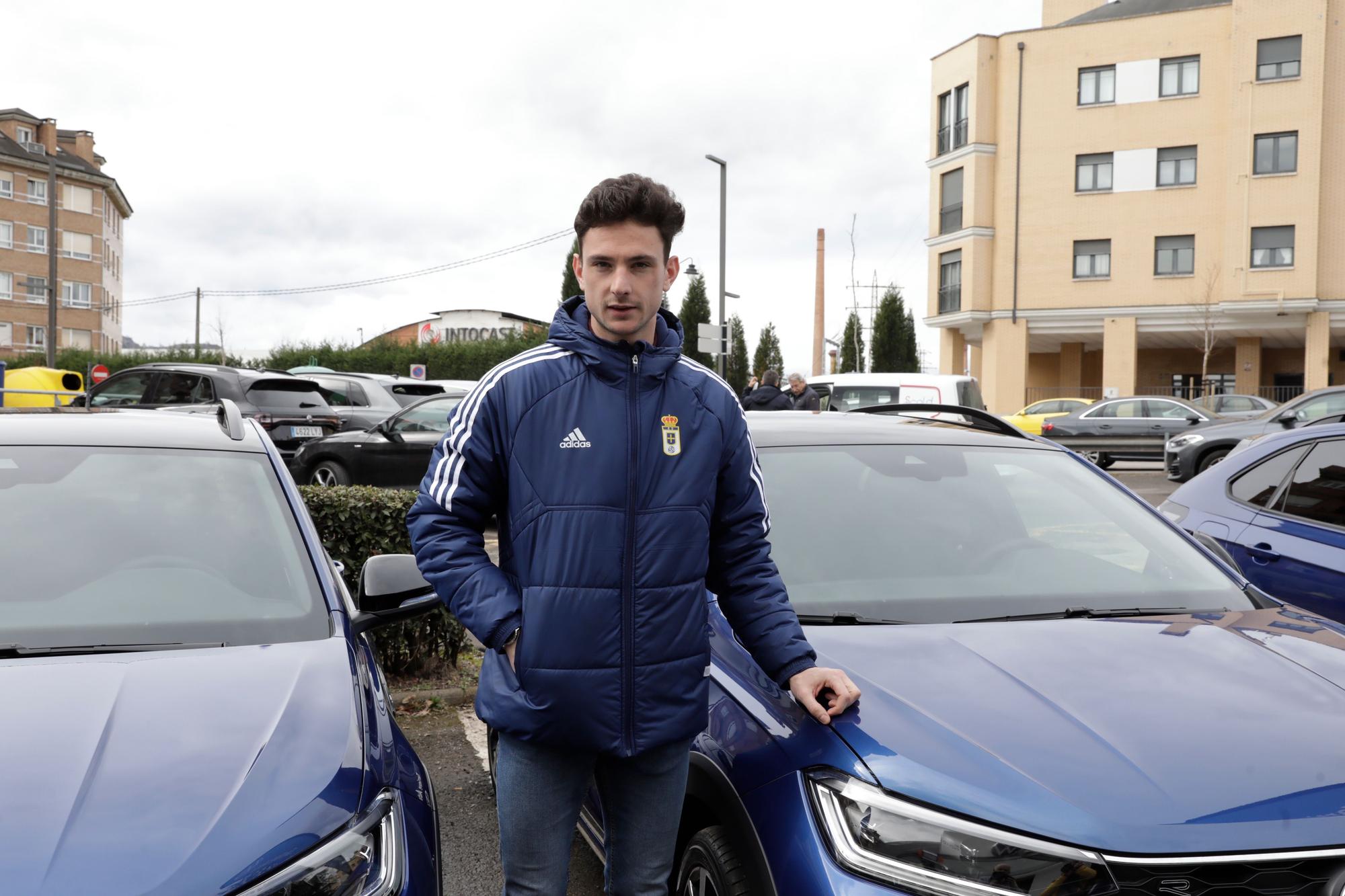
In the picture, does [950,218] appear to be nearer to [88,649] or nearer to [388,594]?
[388,594]

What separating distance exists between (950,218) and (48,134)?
184 ft

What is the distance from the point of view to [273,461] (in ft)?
11.1

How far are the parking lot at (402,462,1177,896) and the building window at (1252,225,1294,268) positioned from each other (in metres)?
37.2

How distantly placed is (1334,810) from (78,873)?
81.9 inches

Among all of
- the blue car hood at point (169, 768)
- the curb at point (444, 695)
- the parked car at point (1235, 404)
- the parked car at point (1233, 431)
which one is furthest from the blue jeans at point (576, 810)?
the parked car at point (1235, 404)

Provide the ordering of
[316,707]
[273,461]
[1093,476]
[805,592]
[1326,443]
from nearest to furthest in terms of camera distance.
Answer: [316,707] → [805,592] → [273,461] → [1093,476] → [1326,443]

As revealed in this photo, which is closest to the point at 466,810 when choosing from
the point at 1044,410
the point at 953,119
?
the point at 1044,410

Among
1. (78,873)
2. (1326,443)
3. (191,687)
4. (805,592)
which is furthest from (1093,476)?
(78,873)

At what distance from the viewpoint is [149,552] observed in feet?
9.67

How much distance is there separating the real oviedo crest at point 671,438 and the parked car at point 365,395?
1445 centimetres

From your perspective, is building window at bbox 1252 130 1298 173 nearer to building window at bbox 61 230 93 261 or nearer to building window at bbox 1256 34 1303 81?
building window at bbox 1256 34 1303 81

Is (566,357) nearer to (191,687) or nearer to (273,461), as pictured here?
(191,687)

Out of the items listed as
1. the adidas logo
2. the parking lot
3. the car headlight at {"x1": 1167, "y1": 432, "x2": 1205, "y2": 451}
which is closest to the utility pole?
the car headlight at {"x1": 1167, "y1": 432, "x2": 1205, "y2": 451}

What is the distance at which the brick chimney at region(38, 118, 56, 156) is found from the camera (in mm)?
66938
